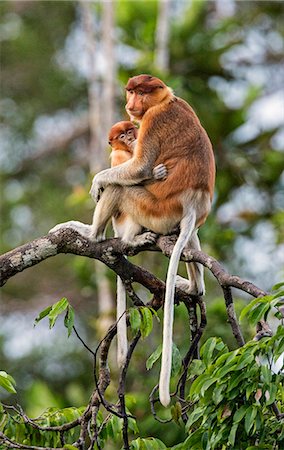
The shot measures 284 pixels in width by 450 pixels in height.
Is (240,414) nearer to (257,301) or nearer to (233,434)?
(233,434)

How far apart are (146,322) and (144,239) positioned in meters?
0.60

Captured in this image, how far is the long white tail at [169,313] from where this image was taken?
311 centimetres

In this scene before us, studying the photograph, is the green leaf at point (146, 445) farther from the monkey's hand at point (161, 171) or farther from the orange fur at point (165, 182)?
the monkey's hand at point (161, 171)

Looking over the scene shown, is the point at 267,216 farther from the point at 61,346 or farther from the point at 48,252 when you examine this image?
the point at 48,252

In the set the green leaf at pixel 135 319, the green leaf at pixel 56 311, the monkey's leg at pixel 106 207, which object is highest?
the monkey's leg at pixel 106 207

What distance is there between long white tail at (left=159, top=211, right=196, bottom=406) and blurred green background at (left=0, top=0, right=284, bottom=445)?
122 inches

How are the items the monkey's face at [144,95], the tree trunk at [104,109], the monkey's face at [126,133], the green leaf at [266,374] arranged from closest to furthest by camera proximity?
the green leaf at [266,374]
the monkey's face at [144,95]
the monkey's face at [126,133]
the tree trunk at [104,109]

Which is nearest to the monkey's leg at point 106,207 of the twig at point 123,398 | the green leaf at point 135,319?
the twig at point 123,398

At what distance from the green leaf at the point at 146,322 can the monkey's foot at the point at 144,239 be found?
1.70 ft

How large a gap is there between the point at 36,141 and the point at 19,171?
494 mm

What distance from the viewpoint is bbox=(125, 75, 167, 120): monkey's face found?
408 centimetres

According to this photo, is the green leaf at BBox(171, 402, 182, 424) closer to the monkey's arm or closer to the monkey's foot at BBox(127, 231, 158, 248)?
the monkey's foot at BBox(127, 231, 158, 248)

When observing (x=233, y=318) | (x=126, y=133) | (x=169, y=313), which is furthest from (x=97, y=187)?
(x=233, y=318)

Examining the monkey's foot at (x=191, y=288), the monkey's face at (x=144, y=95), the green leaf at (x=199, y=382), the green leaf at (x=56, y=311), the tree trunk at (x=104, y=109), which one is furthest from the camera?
the tree trunk at (x=104, y=109)
